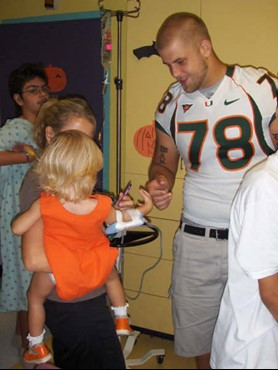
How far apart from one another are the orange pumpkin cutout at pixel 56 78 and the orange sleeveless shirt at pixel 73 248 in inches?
70.3

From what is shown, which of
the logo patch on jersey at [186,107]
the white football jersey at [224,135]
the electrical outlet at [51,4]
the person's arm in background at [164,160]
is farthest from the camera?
the electrical outlet at [51,4]

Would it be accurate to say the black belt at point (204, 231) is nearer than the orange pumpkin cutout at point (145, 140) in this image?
Yes

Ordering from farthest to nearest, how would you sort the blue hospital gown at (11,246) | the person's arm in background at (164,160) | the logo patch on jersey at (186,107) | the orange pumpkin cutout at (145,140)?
the orange pumpkin cutout at (145,140), the blue hospital gown at (11,246), the person's arm in background at (164,160), the logo patch on jersey at (186,107)

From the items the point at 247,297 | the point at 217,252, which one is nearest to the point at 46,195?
the point at 247,297

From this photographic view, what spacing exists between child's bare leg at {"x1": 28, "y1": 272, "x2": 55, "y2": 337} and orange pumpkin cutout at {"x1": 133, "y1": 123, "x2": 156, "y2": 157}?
129 centimetres

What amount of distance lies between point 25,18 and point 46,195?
2.15 m

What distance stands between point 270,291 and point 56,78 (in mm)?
2296

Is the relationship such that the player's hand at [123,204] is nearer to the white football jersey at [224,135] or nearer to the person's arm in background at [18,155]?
the white football jersey at [224,135]

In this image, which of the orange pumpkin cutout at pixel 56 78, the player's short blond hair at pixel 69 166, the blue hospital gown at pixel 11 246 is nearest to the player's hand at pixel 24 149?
the blue hospital gown at pixel 11 246

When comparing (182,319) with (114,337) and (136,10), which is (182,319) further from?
(136,10)

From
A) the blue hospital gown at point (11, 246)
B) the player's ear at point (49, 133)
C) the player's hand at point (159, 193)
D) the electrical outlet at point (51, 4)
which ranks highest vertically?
the electrical outlet at point (51, 4)

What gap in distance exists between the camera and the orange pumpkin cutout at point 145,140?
7.57 feet

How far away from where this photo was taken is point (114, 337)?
114cm

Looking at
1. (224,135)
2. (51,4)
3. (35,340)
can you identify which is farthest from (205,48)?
(51,4)
